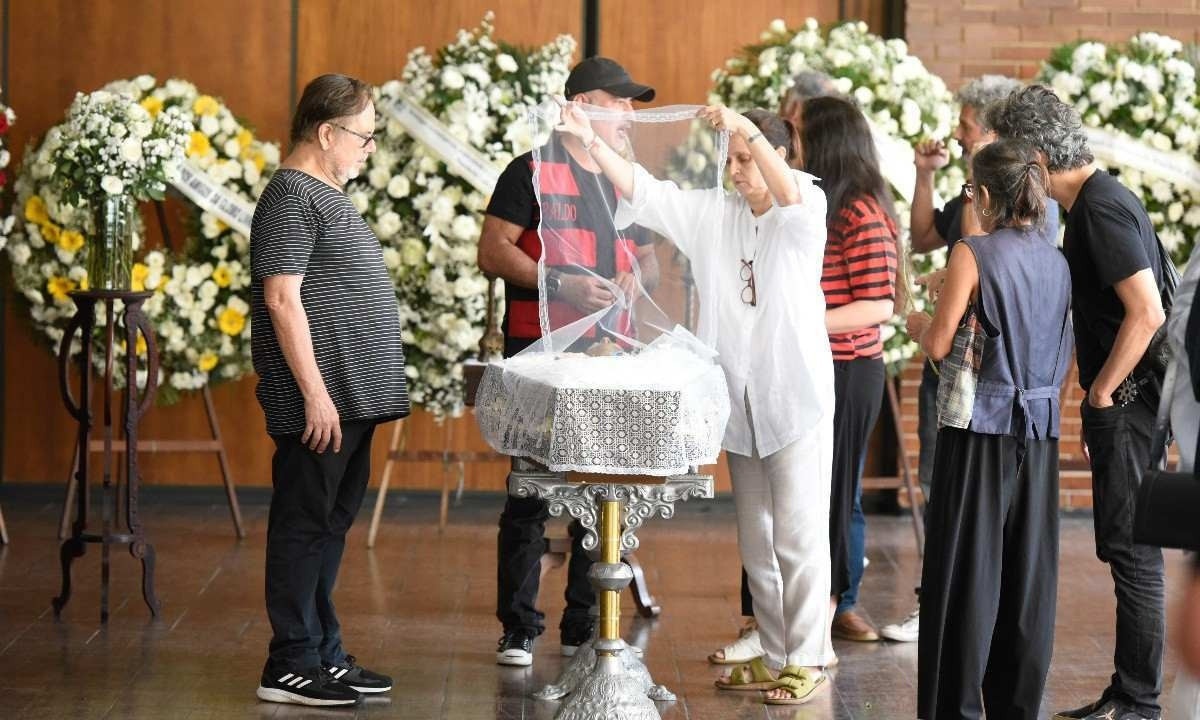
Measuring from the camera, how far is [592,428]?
351 cm

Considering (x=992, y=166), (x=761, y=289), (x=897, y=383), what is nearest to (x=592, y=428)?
(x=761, y=289)

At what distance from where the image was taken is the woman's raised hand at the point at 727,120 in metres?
3.79

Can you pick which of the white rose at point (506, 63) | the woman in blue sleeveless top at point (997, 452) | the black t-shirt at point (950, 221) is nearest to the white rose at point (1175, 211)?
the black t-shirt at point (950, 221)

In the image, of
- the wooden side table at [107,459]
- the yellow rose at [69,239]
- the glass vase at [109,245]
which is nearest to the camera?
the wooden side table at [107,459]

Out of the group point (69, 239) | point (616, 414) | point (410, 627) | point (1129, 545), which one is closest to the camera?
point (616, 414)

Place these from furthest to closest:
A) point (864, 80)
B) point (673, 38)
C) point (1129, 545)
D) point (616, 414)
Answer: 1. point (673, 38)
2. point (864, 80)
3. point (1129, 545)
4. point (616, 414)

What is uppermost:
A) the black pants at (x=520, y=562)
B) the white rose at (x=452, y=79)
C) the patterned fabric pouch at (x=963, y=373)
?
the white rose at (x=452, y=79)

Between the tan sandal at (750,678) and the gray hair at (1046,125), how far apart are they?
1.50 m

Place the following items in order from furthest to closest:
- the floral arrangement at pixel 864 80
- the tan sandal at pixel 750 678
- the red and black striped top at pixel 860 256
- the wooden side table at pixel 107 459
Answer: the floral arrangement at pixel 864 80 < the wooden side table at pixel 107 459 < the red and black striped top at pixel 860 256 < the tan sandal at pixel 750 678

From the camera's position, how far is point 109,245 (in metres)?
5.10

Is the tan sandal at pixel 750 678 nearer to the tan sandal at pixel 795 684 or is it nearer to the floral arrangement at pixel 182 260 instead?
the tan sandal at pixel 795 684

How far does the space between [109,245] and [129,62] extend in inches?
92.8

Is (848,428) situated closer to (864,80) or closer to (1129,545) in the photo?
(1129,545)

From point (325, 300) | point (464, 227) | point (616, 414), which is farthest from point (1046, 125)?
point (464, 227)
